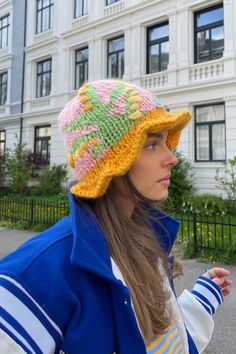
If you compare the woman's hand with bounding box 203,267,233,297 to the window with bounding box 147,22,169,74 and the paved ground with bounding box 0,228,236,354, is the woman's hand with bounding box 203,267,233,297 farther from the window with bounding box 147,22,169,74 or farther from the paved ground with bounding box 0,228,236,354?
the window with bounding box 147,22,169,74

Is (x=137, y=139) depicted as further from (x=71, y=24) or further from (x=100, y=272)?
(x=71, y=24)

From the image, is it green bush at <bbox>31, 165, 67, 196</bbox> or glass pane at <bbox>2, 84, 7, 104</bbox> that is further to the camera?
glass pane at <bbox>2, 84, 7, 104</bbox>

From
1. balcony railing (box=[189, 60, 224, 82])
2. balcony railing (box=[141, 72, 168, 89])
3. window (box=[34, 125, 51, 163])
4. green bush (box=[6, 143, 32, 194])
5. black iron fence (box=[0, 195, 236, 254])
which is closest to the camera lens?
black iron fence (box=[0, 195, 236, 254])

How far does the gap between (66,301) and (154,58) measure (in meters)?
15.4

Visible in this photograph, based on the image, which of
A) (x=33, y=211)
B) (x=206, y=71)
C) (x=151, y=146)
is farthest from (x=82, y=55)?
(x=151, y=146)

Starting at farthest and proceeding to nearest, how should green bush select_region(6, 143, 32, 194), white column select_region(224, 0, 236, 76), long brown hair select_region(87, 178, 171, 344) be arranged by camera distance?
green bush select_region(6, 143, 32, 194), white column select_region(224, 0, 236, 76), long brown hair select_region(87, 178, 171, 344)

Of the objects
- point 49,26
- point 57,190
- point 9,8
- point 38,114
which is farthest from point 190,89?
point 9,8

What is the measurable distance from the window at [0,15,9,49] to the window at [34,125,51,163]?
22.7 ft

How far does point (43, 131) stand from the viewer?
18.9m

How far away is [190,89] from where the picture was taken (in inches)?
520

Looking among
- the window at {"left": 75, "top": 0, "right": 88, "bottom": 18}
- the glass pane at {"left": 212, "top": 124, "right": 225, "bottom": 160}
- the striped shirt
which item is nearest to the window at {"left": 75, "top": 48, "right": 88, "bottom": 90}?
the window at {"left": 75, "top": 0, "right": 88, "bottom": 18}

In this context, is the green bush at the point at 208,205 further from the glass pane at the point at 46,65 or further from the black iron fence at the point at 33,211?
the glass pane at the point at 46,65

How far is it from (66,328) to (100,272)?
0.18 m

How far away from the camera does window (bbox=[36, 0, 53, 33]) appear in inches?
755
